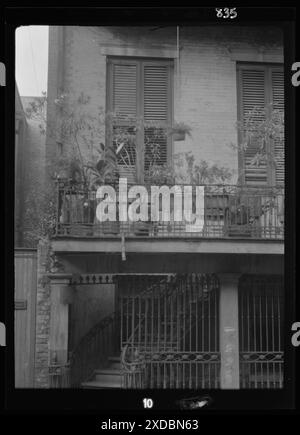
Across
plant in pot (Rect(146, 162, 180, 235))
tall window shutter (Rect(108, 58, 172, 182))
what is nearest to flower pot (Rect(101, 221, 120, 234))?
plant in pot (Rect(146, 162, 180, 235))

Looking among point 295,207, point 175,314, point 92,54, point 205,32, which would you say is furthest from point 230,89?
point 175,314

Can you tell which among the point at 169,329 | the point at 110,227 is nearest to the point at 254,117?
the point at 110,227

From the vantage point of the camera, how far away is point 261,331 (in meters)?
4.12

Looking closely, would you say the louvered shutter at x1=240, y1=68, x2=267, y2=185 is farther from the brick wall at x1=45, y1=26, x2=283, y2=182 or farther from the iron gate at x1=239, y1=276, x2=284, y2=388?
the iron gate at x1=239, y1=276, x2=284, y2=388

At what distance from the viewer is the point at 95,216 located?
4.04m

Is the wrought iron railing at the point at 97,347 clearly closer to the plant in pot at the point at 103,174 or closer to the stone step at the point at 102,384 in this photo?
the stone step at the point at 102,384

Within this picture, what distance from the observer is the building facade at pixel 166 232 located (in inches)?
158

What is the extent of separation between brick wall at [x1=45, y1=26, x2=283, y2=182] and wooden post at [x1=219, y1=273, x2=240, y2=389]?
0.86m

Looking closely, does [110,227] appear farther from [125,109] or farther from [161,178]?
[125,109]

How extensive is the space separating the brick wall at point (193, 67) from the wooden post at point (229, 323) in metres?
0.86
